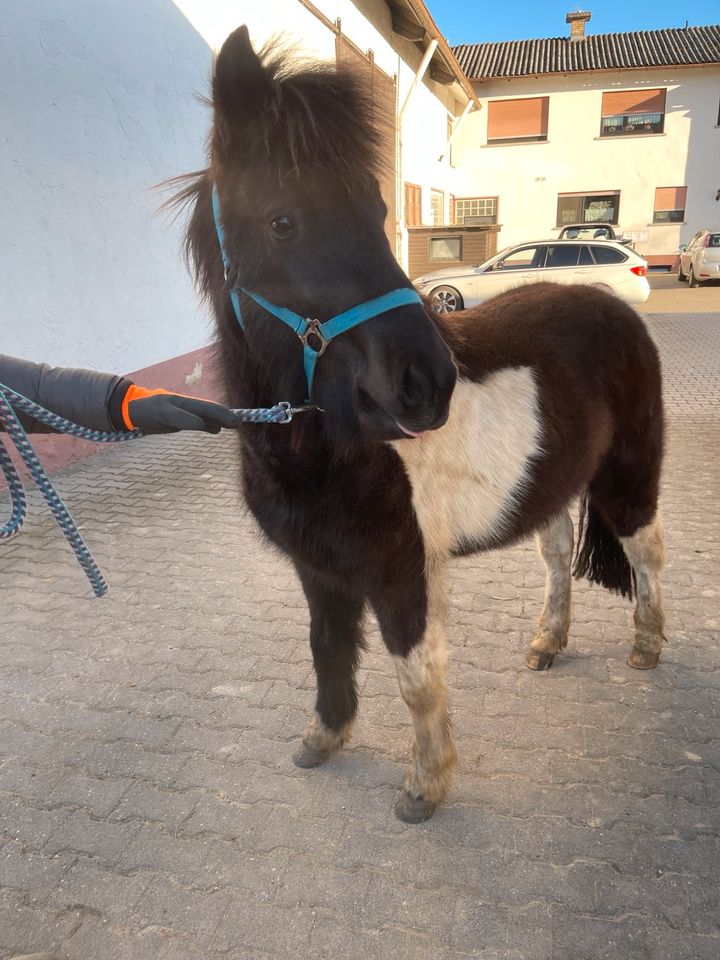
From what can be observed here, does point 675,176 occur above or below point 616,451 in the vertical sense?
above

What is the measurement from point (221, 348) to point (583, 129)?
28155 mm

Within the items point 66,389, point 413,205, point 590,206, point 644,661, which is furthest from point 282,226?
point 590,206

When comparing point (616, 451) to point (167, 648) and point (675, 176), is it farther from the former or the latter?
point (675, 176)

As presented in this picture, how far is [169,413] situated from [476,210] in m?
27.0

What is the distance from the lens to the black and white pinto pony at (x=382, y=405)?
1.40m

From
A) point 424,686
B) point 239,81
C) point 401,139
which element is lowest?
point 424,686

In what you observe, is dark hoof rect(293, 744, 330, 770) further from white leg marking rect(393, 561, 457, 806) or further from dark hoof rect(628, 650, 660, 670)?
dark hoof rect(628, 650, 660, 670)

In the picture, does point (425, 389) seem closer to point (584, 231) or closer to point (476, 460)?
point (476, 460)

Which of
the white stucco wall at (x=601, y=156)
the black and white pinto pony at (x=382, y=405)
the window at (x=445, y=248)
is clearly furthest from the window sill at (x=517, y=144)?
Result: the black and white pinto pony at (x=382, y=405)

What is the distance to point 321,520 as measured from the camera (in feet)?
5.63

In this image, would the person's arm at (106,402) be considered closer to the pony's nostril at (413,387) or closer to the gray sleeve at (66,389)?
the gray sleeve at (66,389)

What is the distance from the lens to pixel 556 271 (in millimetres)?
12047

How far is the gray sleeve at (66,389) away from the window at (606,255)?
503 inches

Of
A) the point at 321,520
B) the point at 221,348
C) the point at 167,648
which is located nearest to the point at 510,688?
the point at 321,520
